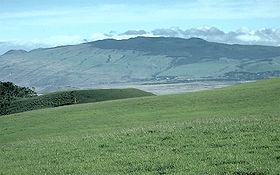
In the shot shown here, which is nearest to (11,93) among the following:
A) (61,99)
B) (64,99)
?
(61,99)

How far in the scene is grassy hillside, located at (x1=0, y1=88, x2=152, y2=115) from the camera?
123m

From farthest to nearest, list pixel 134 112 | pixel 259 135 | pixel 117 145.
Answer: pixel 134 112
pixel 117 145
pixel 259 135

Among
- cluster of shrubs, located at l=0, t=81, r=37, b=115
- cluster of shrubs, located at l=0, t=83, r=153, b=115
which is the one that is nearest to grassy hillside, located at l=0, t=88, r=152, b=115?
cluster of shrubs, located at l=0, t=83, r=153, b=115

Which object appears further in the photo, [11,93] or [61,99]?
[11,93]

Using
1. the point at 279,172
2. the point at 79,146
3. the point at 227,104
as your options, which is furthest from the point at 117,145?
the point at 227,104

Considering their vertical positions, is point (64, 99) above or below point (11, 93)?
above

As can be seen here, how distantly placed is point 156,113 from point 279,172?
131 ft

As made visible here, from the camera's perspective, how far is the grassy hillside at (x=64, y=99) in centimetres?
12262

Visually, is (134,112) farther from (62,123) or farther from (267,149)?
(267,149)

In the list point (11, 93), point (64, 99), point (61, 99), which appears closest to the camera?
point (64, 99)

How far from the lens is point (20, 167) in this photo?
2267cm

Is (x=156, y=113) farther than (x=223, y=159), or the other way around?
(x=156, y=113)

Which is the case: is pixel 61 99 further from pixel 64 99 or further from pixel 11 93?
pixel 11 93

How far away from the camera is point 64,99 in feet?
429
